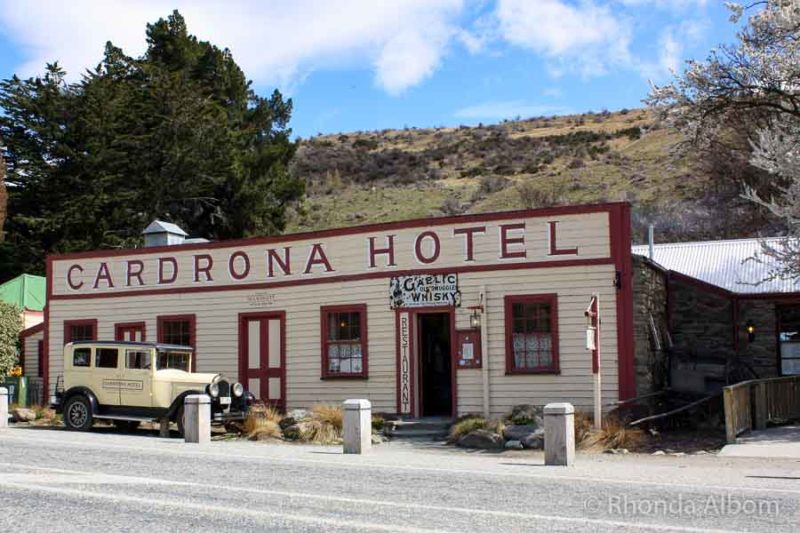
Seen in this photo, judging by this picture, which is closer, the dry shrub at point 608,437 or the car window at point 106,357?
the dry shrub at point 608,437

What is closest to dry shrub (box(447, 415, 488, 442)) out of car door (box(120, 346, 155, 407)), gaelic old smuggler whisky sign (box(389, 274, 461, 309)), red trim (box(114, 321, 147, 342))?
gaelic old smuggler whisky sign (box(389, 274, 461, 309))

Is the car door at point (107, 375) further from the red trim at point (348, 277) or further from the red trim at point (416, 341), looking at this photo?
the red trim at point (416, 341)

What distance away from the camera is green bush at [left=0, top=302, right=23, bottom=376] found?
28750 millimetres

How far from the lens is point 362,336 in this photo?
2098 cm

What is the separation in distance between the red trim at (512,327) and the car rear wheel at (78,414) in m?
8.71

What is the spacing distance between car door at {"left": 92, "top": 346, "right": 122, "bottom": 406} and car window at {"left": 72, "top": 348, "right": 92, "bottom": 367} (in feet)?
0.77

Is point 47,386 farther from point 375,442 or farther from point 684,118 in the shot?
point 684,118

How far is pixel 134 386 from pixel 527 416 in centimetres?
795

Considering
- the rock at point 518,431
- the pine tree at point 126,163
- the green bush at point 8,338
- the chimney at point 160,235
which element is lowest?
the rock at point 518,431

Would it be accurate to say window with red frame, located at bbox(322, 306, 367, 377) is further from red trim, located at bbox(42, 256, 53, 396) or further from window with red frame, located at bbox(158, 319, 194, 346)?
red trim, located at bbox(42, 256, 53, 396)

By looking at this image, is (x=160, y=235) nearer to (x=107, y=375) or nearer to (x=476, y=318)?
(x=107, y=375)

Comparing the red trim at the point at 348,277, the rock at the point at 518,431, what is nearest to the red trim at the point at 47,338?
the red trim at the point at 348,277

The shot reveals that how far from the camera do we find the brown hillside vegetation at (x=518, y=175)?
128ft

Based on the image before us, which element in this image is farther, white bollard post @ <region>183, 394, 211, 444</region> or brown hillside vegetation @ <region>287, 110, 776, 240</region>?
brown hillside vegetation @ <region>287, 110, 776, 240</region>
